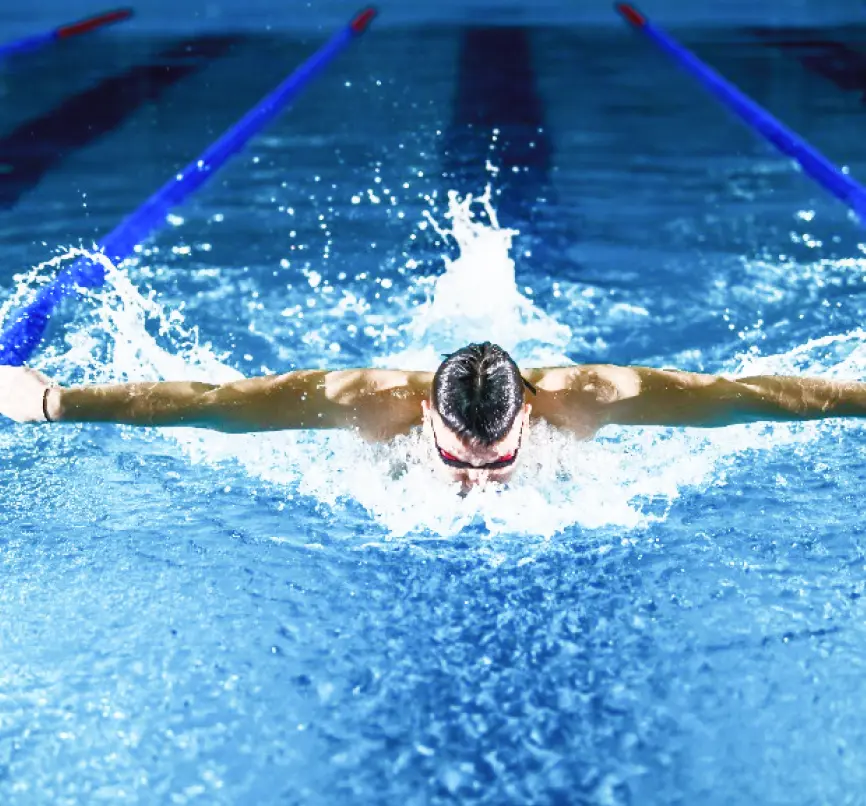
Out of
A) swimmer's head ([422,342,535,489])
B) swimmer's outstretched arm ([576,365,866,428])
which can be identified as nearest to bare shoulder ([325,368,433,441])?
swimmer's head ([422,342,535,489])

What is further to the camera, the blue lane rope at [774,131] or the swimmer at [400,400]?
the blue lane rope at [774,131]

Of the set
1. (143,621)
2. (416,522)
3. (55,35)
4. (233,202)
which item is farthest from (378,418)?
(55,35)

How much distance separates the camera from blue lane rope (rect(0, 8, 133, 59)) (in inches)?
310

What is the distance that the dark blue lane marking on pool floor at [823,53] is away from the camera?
22.4ft

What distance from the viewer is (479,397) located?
2.05 metres

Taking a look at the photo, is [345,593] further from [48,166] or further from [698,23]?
[698,23]

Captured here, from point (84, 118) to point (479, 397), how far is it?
15.6 feet

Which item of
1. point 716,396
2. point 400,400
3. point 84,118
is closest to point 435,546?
point 400,400

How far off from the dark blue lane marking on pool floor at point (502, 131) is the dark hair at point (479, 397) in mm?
2470

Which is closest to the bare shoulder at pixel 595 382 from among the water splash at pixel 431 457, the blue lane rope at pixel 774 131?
the water splash at pixel 431 457

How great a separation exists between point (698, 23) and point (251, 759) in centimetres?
829

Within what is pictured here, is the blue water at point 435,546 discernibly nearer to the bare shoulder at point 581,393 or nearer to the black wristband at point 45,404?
the bare shoulder at point 581,393

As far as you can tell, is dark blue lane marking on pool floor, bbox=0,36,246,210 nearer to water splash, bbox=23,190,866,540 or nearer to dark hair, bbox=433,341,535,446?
water splash, bbox=23,190,866,540

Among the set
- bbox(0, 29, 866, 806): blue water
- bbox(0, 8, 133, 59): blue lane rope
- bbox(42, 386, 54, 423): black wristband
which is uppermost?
Answer: bbox(0, 8, 133, 59): blue lane rope
